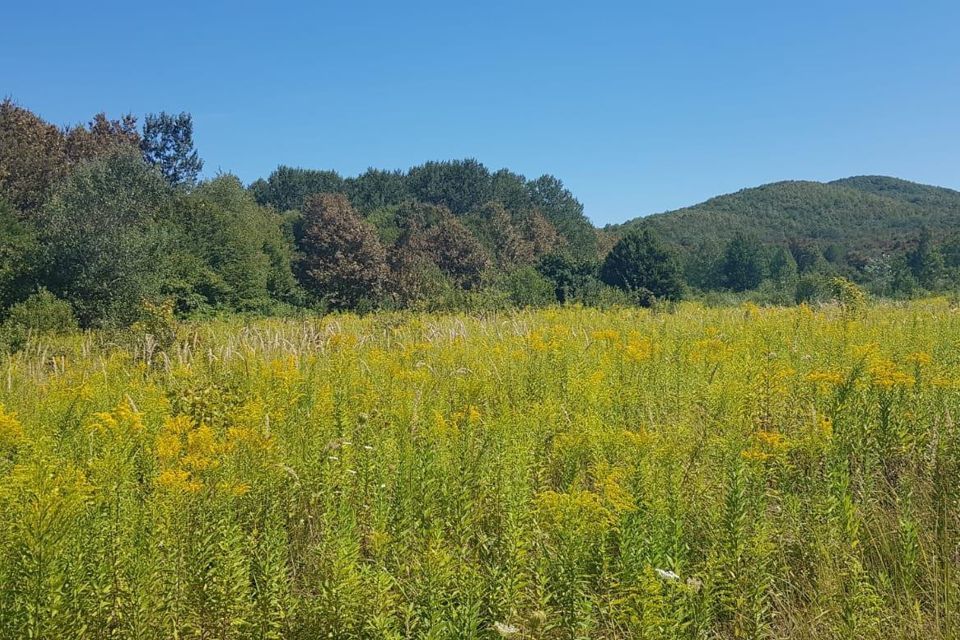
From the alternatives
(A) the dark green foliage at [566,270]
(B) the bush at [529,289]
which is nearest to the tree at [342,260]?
(A) the dark green foliage at [566,270]

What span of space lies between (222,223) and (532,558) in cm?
2939

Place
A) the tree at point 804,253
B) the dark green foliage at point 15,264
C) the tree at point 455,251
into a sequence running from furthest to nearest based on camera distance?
the tree at point 804,253
the tree at point 455,251
the dark green foliage at point 15,264

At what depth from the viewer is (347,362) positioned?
5.12 m

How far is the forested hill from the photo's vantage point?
7012 centimetres

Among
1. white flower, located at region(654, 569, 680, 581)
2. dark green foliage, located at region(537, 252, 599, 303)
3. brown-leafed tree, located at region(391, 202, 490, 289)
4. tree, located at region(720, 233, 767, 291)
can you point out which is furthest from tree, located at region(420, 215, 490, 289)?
white flower, located at region(654, 569, 680, 581)

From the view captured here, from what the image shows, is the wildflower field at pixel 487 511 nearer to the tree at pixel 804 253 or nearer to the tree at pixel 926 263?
the tree at pixel 926 263

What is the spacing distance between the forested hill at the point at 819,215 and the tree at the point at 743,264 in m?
8.87

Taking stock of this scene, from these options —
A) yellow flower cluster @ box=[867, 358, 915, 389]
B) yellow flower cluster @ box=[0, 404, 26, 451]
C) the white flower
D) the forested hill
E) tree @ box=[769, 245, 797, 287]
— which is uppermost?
the forested hill

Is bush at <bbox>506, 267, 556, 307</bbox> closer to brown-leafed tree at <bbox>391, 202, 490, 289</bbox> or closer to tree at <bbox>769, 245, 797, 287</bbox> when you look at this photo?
brown-leafed tree at <bbox>391, 202, 490, 289</bbox>

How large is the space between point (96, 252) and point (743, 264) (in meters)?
59.8

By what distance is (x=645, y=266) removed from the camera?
135 feet

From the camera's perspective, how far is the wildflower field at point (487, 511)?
73.9 inches

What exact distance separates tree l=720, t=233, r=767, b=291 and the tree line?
21 cm

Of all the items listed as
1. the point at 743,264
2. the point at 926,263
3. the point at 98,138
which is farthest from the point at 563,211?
the point at 98,138
